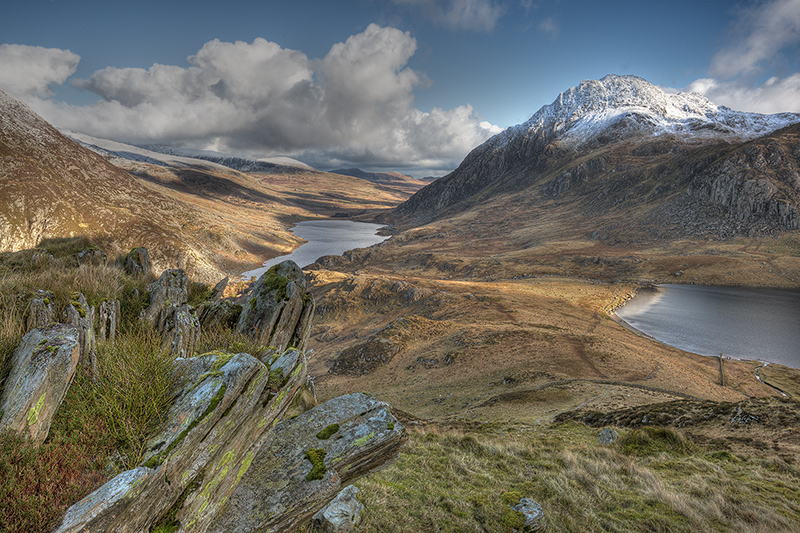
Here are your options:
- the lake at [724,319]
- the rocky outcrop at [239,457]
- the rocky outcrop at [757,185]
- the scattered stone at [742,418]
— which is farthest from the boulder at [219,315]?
the rocky outcrop at [757,185]

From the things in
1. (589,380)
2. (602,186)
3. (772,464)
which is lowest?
(589,380)

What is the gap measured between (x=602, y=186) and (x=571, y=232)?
53.8 metres

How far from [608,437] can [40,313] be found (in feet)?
58.3

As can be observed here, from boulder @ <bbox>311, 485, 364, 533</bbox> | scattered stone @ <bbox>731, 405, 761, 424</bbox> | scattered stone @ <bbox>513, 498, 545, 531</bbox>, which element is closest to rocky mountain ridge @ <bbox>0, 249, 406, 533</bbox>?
boulder @ <bbox>311, 485, 364, 533</bbox>

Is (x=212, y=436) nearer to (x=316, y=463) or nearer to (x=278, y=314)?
(x=316, y=463)

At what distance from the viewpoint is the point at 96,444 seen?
3584 mm

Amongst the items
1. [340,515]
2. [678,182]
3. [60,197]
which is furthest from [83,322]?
[678,182]

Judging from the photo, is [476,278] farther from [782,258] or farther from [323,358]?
[782,258]

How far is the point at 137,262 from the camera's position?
48.4ft

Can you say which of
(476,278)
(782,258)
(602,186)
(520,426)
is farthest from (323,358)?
(602,186)

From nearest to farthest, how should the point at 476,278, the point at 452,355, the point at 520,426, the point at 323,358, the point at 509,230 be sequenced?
1. the point at 520,426
2. the point at 452,355
3. the point at 323,358
4. the point at 476,278
5. the point at 509,230

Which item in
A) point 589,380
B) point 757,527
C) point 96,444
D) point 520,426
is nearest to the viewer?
point 96,444

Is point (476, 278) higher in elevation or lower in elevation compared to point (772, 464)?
lower

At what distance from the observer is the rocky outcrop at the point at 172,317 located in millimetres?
6801
